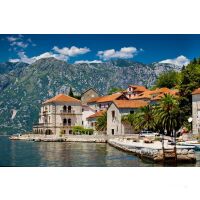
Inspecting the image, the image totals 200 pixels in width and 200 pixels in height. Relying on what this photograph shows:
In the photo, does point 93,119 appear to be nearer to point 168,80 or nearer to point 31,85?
point 168,80

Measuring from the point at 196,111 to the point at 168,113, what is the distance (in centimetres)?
281

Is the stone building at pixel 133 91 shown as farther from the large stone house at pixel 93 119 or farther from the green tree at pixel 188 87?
the green tree at pixel 188 87

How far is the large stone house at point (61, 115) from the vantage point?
64125 mm

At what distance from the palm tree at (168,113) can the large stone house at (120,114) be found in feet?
29.4

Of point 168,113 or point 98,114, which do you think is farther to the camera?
point 98,114

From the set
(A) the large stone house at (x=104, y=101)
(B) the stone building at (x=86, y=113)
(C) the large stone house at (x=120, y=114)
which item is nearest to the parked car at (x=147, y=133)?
(C) the large stone house at (x=120, y=114)

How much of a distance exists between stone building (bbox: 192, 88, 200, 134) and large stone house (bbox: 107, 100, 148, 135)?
9.72m

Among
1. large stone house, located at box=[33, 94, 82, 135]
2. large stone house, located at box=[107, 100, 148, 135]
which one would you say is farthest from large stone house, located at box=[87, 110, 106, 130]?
large stone house, located at box=[107, 100, 148, 135]

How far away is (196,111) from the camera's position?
43.3 metres

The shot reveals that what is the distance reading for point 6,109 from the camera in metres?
142

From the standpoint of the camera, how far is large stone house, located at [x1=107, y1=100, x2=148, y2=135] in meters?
52.4

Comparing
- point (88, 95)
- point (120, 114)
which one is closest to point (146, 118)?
point (120, 114)

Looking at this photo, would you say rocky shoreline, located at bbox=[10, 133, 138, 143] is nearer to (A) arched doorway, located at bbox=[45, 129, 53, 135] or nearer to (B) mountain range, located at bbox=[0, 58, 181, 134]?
(A) arched doorway, located at bbox=[45, 129, 53, 135]
